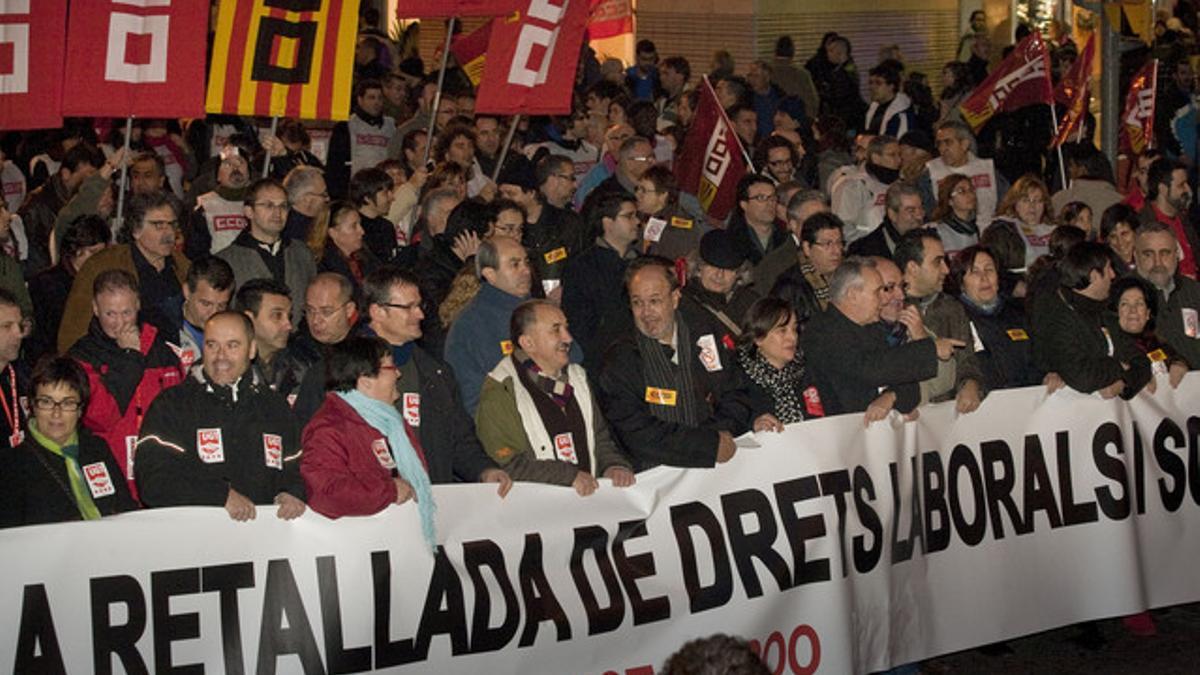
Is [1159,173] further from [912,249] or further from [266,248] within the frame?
[266,248]

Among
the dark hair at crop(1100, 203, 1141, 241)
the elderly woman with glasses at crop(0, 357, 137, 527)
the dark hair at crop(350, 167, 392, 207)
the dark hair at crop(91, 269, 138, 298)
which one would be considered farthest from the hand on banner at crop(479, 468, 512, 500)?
the dark hair at crop(1100, 203, 1141, 241)

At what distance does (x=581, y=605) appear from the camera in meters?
8.33

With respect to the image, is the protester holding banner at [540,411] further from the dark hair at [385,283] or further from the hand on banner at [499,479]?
the dark hair at [385,283]

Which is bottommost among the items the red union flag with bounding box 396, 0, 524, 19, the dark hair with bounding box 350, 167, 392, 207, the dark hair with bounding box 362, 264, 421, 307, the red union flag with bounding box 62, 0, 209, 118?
the dark hair with bounding box 362, 264, 421, 307

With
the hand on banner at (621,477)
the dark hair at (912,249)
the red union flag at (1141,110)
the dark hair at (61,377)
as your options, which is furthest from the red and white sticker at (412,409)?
the red union flag at (1141,110)

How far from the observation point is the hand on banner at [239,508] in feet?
24.7

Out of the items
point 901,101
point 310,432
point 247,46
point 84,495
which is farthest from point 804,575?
point 901,101

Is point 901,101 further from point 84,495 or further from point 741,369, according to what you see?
point 84,495

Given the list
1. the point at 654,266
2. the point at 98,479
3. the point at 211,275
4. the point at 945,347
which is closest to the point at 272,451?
the point at 98,479

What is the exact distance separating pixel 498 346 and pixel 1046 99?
8.63 meters

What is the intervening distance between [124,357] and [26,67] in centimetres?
171

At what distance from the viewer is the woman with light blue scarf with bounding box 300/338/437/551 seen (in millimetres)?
7719

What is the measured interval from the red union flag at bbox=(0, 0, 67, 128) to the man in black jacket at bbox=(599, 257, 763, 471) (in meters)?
2.95

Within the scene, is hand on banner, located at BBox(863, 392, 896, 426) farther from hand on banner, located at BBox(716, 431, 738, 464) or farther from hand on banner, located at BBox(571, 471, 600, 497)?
hand on banner, located at BBox(571, 471, 600, 497)
